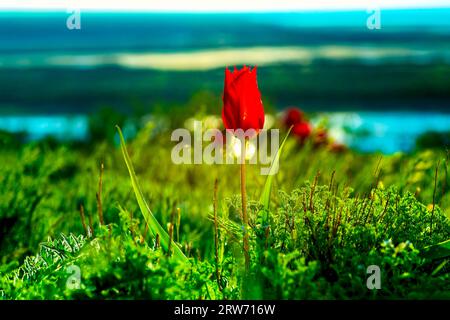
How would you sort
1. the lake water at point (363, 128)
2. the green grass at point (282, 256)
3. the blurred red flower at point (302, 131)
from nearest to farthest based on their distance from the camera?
the green grass at point (282, 256)
the blurred red flower at point (302, 131)
the lake water at point (363, 128)

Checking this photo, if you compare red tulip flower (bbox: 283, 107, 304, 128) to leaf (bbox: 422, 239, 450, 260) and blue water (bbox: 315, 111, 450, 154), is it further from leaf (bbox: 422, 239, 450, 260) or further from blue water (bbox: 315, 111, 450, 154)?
leaf (bbox: 422, 239, 450, 260)

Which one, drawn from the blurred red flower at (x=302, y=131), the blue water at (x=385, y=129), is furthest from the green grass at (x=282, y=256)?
the blue water at (x=385, y=129)

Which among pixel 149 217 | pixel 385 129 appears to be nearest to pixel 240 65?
pixel 385 129

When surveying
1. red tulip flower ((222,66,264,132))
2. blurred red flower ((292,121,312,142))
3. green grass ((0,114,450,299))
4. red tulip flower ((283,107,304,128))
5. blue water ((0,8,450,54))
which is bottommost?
green grass ((0,114,450,299))

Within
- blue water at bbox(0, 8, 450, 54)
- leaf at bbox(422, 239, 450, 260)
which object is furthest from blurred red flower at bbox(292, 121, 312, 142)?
blue water at bbox(0, 8, 450, 54)

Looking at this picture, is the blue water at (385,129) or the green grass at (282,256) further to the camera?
the blue water at (385,129)

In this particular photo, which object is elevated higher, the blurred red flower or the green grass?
the blurred red flower

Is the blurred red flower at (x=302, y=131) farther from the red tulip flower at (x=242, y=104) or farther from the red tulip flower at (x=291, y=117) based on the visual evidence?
the red tulip flower at (x=242, y=104)
